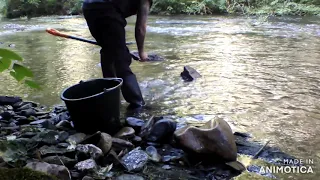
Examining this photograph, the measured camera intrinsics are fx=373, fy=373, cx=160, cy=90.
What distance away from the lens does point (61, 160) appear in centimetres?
238

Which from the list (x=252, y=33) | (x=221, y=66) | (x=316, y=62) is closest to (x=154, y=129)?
(x=221, y=66)

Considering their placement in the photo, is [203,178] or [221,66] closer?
A: [203,178]

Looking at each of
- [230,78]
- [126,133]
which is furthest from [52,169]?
[230,78]

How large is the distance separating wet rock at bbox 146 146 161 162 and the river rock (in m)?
0.19

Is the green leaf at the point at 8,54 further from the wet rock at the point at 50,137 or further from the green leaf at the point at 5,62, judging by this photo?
the wet rock at the point at 50,137

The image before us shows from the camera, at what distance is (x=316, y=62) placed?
20.2 ft

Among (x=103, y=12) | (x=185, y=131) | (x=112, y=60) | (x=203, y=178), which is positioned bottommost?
(x=203, y=178)

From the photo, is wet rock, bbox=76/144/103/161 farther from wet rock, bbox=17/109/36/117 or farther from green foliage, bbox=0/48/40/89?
green foliage, bbox=0/48/40/89

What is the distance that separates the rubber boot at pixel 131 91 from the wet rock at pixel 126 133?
0.89 meters

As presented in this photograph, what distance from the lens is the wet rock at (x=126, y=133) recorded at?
3.04m

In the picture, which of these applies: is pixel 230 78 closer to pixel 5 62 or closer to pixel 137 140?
pixel 137 140

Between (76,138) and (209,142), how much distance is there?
1021 mm

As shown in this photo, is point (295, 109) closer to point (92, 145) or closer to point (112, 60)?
point (112, 60)

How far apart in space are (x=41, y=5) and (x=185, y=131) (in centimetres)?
2338
